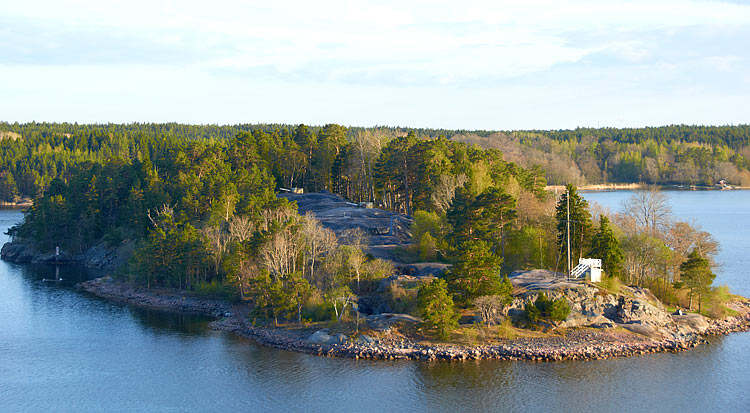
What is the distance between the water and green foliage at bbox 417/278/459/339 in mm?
4434

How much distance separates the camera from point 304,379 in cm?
4791

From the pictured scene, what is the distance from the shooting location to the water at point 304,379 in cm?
4403

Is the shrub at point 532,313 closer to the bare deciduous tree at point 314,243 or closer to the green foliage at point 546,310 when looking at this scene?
the green foliage at point 546,310

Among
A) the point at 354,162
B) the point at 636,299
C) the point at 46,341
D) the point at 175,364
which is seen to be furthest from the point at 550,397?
the point at 354,162

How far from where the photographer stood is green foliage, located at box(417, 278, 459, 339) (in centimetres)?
5350

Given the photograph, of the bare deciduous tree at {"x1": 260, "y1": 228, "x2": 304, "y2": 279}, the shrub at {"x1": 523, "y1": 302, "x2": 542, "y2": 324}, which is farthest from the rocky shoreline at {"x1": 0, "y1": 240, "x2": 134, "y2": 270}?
the shrub at {"x1": 523, "y1": 302, "x2": 542, "y2": 324}

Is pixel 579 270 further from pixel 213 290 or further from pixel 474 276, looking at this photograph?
pixel 213 290

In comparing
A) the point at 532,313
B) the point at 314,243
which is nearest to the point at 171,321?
the point at 314,243

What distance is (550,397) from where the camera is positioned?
44.3m

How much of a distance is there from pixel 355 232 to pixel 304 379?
97.0 ft

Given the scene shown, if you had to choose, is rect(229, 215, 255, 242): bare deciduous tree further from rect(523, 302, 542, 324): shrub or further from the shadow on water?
rect(523, 302, 542, 324): shrub

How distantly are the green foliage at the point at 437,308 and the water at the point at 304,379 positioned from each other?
443cm

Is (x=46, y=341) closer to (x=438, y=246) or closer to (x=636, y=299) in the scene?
(x=438, y=246)

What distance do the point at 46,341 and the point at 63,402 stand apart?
15.7 metres
